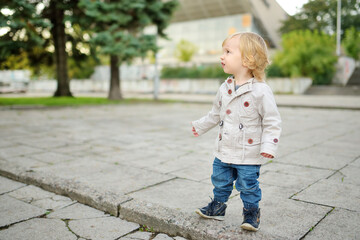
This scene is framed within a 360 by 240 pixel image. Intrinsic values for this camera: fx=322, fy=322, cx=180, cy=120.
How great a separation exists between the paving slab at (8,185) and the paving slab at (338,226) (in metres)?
2.95

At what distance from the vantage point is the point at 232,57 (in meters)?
2.28

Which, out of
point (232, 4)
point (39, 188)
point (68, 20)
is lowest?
point (39, 188)

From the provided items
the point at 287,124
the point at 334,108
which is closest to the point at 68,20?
the point at 287,124

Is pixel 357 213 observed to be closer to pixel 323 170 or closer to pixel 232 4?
pixel 323 170

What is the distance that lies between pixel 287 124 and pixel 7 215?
25.1ft

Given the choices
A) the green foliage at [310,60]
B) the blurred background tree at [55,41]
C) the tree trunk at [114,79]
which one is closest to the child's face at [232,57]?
the blurred background tree at [55,41]

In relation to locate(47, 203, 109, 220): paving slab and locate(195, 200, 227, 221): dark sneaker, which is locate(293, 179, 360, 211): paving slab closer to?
locate(195, 200, 227, 221): dark sneaker

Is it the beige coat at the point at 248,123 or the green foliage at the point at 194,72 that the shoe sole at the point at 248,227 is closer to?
the beige coat at the point at 248,123

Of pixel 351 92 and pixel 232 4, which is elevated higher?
pixel 232 4

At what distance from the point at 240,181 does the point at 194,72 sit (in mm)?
30785

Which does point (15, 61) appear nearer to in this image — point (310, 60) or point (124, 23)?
point (124, 23)

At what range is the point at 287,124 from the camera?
8914 mm

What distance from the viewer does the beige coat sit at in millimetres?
2191

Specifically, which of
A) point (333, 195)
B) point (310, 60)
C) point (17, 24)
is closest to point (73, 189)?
point (333, 195)
